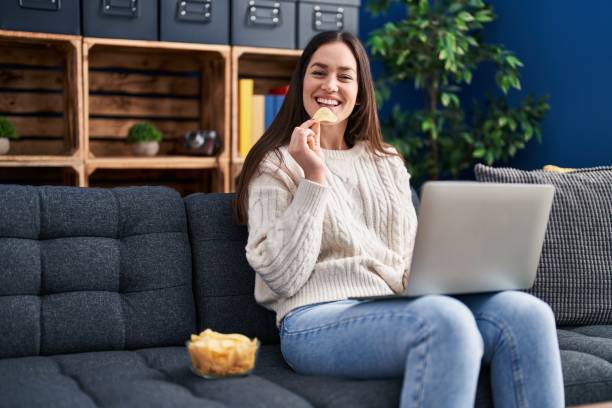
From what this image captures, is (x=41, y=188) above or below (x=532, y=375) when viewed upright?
above

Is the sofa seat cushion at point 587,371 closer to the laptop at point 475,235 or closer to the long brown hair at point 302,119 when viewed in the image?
the laptop at point 475,235

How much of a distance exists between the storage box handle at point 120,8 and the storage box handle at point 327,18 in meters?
0.76

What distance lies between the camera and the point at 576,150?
3.54 m

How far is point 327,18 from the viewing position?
11.1ft

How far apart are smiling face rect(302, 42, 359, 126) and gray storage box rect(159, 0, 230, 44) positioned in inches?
54.5

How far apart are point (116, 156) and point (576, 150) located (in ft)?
6.69

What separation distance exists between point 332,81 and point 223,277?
547mm

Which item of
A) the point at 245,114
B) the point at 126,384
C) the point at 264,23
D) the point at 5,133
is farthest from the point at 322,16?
the point at 126,384

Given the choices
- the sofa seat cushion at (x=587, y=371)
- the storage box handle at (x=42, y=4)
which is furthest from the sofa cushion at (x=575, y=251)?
the storage box handle at (x=42, y=4)

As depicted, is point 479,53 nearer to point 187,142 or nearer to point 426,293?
point 187,142

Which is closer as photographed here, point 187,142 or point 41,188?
point 41,188

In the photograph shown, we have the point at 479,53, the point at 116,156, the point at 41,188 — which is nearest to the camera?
the point at 41,188

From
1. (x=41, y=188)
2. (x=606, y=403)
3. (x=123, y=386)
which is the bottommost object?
(x=606, y=403)

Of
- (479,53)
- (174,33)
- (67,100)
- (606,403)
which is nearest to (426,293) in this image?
(606,403)
